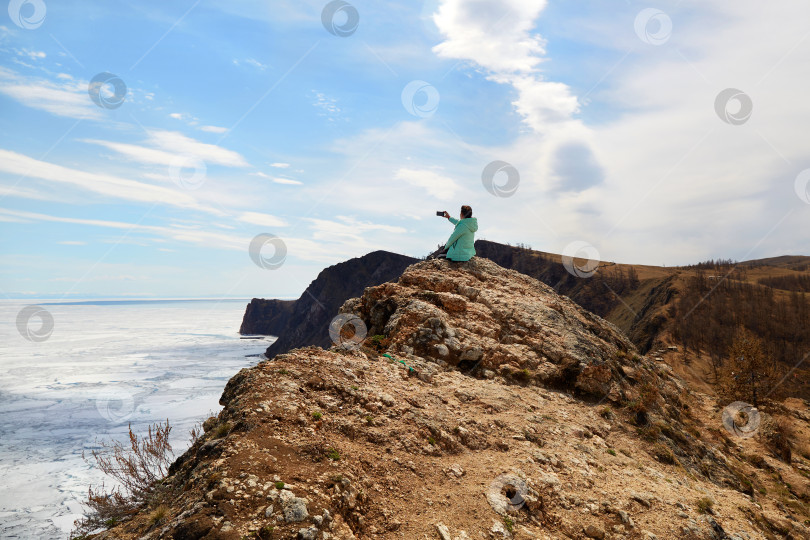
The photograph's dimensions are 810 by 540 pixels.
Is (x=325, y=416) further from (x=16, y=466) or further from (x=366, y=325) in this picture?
(x=16, y=466)

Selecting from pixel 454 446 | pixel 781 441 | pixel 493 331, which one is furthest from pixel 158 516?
pixel 781 441

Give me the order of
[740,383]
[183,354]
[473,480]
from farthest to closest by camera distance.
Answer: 1. [183,354]
2. [740,383]
3. [473,480]

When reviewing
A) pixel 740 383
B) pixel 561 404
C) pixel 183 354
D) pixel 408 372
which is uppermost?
pixel 408 372

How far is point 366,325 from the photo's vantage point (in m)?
13.4

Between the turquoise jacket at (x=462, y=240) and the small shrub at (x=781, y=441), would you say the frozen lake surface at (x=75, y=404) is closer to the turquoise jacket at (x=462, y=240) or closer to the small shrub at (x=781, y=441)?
the turquoise jacket at (x=462, y=240)

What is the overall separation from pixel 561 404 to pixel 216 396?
75370 mm

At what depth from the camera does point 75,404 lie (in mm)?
65688

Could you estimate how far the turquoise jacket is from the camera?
14.0m

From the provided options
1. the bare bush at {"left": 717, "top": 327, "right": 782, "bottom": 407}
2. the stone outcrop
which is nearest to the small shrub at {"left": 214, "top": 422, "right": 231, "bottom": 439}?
the stone outcrop

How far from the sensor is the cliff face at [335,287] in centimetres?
12541

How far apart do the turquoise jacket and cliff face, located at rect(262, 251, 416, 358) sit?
106350 mm

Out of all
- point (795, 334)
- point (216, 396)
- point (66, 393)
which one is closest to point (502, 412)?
point (216, 396)

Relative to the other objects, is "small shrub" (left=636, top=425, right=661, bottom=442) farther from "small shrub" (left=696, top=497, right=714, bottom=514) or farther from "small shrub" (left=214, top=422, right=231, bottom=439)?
"small shrub" (left=214, top=422, right=231, bottom=439)

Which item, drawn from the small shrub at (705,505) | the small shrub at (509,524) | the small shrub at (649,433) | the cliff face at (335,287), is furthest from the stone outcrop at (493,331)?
the cliff face at (335,287)
